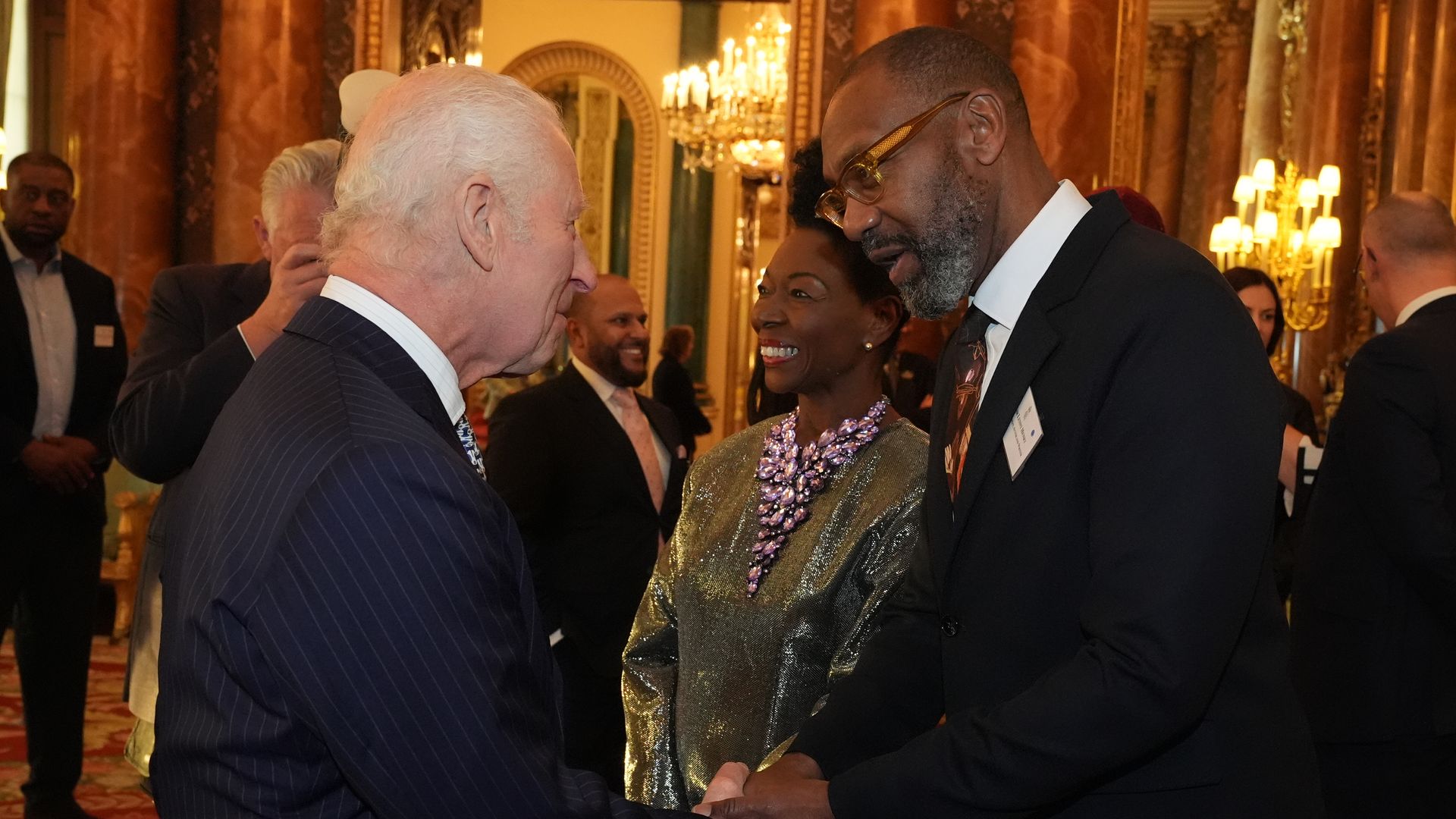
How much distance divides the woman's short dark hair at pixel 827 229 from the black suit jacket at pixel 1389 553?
4.95 feet

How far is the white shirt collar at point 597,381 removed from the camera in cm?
416

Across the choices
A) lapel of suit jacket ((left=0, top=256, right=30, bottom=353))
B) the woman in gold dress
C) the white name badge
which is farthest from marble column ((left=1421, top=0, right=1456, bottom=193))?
the white name badge

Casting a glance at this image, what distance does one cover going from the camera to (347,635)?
1246 millimetres

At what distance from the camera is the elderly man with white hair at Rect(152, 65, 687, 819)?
4.10 ft

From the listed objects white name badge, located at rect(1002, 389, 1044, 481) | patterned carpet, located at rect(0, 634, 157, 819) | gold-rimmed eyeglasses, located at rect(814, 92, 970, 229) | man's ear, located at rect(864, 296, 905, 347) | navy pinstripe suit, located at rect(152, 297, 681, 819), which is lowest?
patterned carpet, located at rect(0, 634, 157, 819)

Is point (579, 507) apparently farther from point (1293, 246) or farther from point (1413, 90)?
point (1413, 90)

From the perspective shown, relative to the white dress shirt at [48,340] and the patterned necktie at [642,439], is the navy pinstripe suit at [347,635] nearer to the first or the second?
the patterned necktie at [642,439]

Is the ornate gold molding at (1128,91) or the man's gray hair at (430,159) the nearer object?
the man's gray hair at (430,159)

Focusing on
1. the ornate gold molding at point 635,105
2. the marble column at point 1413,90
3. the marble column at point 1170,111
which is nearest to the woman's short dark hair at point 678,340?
the ornate gold molding at point 635,105

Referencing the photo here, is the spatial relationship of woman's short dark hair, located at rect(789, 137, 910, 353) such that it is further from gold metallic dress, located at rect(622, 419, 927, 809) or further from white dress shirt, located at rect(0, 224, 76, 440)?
white dress shirt, located at rect(0, 224, 76, 440)

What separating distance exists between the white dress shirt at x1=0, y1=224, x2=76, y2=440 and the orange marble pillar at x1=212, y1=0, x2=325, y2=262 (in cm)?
160

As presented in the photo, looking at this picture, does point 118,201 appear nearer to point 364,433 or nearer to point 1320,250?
point 364,433

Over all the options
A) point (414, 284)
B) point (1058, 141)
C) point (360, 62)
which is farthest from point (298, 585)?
point (360, 62)

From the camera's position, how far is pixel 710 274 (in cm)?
1518
